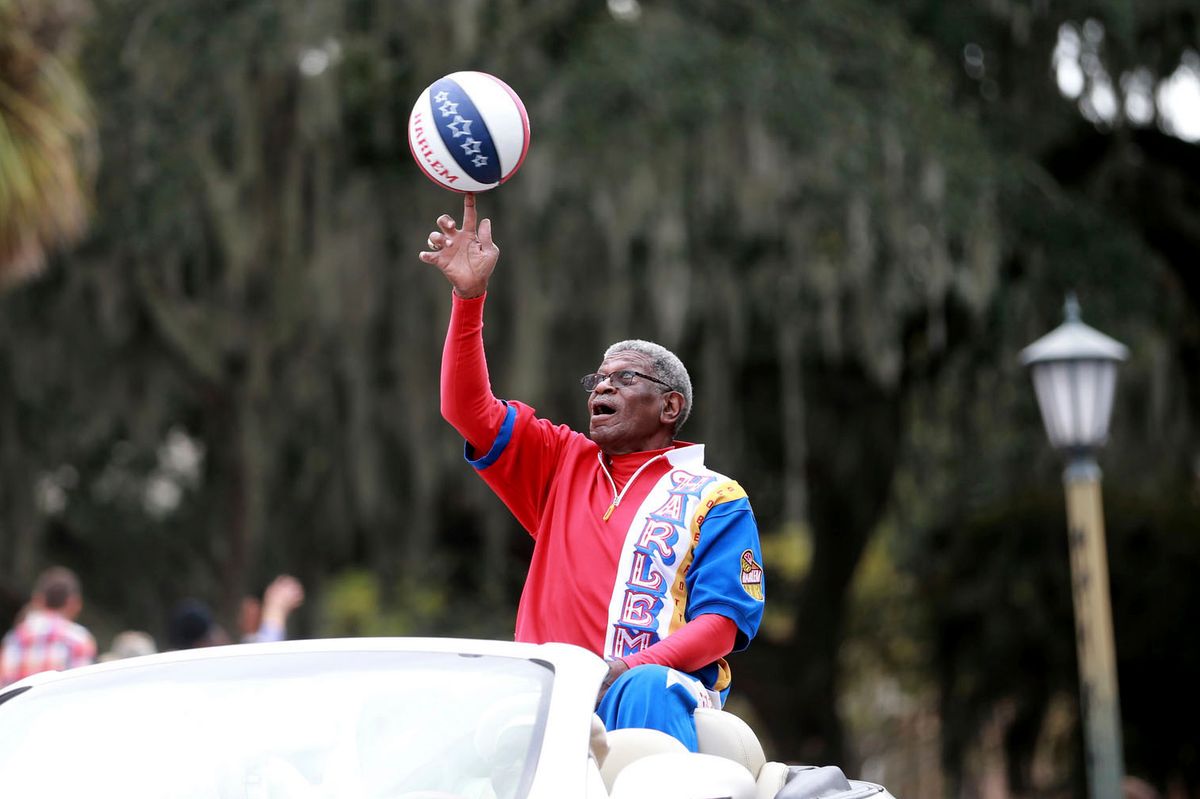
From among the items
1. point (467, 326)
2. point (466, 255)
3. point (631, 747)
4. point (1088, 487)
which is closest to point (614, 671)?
point (631, 747)

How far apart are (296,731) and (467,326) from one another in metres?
1.55

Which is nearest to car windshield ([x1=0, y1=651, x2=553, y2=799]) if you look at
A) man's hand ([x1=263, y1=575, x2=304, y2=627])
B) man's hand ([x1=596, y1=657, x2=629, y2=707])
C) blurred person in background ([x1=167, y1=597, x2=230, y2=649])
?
man's hand ([x1=596, y1=657, x2=629, y2=707])

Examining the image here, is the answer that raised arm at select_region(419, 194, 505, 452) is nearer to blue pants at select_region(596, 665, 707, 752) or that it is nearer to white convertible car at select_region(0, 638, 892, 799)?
blue pants at select_region(596, 665, 707, 752)

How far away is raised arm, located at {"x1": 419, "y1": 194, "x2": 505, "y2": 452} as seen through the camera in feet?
14.5

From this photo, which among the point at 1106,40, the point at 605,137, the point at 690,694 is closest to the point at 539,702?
the point at 690,694

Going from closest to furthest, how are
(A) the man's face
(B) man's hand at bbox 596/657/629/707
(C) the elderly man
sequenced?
1. (B) man's hand at bbox 596/657/629/707
2. (C) the elderly man
3. (A) the man's face

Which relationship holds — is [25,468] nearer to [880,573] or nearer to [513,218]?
[513,218]

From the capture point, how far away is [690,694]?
3.67m

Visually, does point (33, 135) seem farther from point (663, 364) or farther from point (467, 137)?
point (663, 364)

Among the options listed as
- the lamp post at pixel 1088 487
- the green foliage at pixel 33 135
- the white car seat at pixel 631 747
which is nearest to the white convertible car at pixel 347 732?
the white car seat at pixel 631 747

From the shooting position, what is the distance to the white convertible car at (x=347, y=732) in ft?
9.67

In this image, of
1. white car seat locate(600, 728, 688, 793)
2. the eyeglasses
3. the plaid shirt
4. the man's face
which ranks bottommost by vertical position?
the plaid shirt

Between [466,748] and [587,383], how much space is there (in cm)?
156

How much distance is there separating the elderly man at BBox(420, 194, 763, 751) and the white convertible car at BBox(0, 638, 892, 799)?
2.10ft
